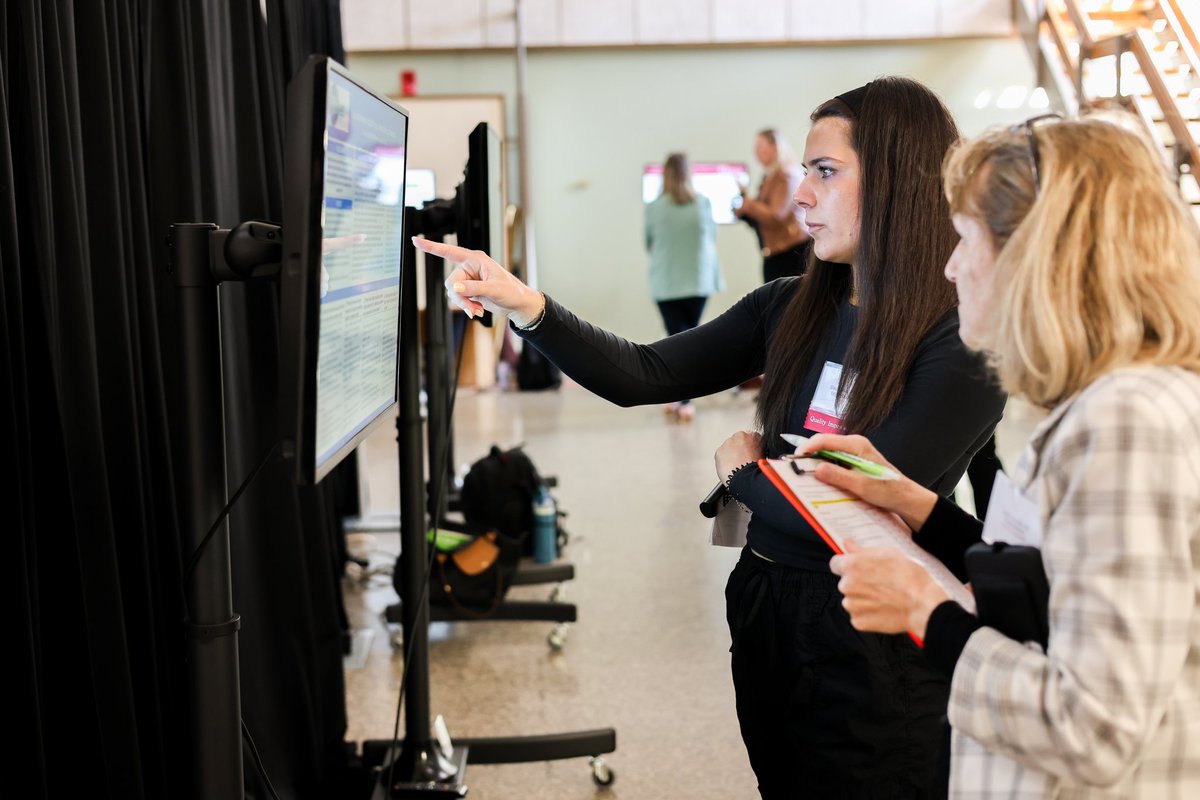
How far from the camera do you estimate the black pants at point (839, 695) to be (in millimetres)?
1501

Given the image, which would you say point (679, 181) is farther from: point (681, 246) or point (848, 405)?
point (848, 405)

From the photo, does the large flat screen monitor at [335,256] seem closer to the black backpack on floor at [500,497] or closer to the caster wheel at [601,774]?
the caster wheel at [601,774]

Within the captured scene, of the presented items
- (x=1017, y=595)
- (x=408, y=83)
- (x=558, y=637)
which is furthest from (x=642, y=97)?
(x=1017, y=595)

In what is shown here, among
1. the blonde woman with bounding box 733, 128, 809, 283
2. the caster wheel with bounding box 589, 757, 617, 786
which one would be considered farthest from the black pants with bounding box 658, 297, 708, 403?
the caster wheel with bounding box 589, 757, 617, 786

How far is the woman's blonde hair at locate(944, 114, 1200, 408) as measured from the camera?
0.89m

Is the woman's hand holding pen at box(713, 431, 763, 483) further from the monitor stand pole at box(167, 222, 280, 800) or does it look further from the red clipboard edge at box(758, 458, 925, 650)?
the monitor stand pole at box(167, 222, 280, 800)

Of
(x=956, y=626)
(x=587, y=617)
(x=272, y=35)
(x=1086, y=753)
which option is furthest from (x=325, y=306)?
(x=587, y=617)

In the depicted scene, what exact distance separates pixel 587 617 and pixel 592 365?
1.97 m

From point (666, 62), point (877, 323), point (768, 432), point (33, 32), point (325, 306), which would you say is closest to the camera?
point (325, 306)

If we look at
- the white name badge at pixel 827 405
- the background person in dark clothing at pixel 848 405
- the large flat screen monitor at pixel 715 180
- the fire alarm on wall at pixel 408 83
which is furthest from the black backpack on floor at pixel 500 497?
the fire alarm on wall at pixel 408 83

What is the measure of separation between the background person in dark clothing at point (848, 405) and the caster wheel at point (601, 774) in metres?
0.85

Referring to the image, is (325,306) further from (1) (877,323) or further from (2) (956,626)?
(1) (877,323)

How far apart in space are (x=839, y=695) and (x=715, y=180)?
317 inches

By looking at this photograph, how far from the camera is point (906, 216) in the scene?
1545 millimetres
